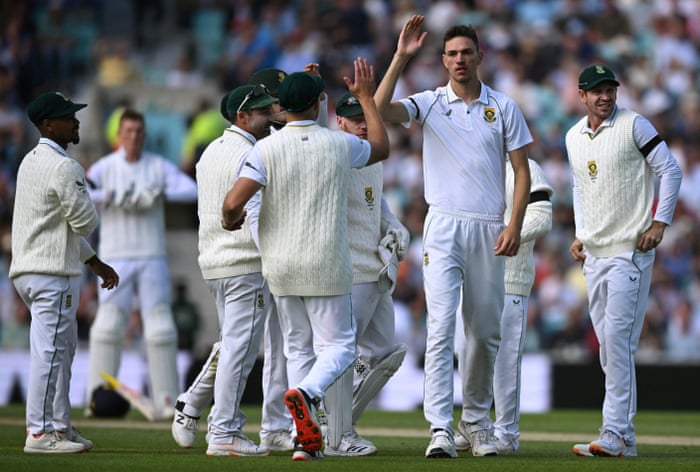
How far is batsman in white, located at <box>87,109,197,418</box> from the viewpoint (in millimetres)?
13125

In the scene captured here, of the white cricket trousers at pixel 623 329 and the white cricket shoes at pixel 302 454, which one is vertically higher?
the white cricket trousers at pixel 623 329

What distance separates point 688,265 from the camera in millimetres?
19688

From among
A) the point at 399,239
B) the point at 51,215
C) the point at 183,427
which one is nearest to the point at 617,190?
the point at 399,239

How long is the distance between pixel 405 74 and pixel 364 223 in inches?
569

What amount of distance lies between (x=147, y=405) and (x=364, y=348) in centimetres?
397

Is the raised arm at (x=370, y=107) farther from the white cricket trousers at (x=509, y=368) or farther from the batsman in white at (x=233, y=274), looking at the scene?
the white cricket trousers at (x=509, y=368)

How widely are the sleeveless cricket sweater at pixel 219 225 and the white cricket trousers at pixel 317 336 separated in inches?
30.4

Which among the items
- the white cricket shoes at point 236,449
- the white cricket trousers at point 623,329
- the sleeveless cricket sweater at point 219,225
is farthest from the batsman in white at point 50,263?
the white cricket trousers at point 623,329

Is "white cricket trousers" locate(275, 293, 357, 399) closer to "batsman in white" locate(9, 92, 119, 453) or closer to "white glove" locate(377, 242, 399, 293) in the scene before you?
"white glove" locate(377, 242, 399, 293)

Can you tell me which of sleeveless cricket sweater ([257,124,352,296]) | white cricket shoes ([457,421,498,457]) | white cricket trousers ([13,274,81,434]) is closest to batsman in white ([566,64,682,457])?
white cricket shoes ([457,421,498,457])

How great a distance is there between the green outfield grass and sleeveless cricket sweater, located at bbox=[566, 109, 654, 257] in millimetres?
1513

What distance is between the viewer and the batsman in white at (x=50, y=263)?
30.0 ft

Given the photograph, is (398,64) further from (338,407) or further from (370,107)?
(338,407)

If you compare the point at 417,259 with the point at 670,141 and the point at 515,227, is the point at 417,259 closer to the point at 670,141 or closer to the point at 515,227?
the point at 670,141
